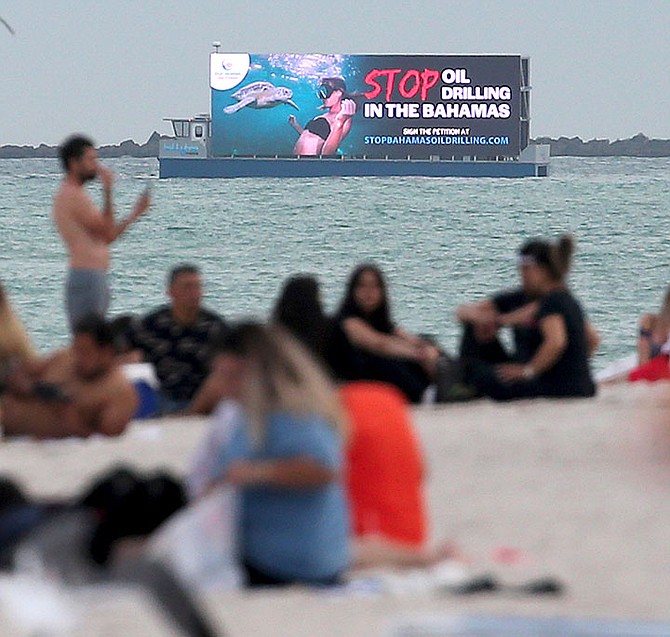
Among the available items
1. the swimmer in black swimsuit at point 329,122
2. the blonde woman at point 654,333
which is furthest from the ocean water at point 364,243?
the blonde woman at point 654,333

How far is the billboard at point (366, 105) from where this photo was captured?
6275 centimetres

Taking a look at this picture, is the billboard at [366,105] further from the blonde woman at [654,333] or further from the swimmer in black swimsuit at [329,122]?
the blonde woman at [654,333]

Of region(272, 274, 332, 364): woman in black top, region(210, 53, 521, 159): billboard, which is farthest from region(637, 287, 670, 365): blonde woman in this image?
region(210, 53, 521, 159): billboard

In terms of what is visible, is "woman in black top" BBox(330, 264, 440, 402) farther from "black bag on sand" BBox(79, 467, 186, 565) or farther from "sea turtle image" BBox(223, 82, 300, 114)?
"sea turtle image" BBox(223, 82, 300, 114)

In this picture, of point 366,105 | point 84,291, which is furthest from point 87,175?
point 366,105

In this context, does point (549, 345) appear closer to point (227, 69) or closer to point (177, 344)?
point (177, 344)

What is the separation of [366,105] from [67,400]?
58.4 m

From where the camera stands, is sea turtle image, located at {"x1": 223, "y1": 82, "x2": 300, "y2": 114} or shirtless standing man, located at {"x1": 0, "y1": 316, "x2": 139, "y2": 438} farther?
sea turtle image, located at {"x1": 223, "y1": 82, "x2": 300, "y2": 114}

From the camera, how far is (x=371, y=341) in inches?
289

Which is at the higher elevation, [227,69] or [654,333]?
[227,69]

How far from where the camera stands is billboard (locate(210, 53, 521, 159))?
6275 centimetres

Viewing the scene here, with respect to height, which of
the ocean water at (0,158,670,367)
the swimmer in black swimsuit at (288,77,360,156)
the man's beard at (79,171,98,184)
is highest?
the swimmer in black swimsuit at (288,77,360,156)

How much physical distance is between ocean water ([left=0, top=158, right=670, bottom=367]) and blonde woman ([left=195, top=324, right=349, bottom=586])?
11.6 m

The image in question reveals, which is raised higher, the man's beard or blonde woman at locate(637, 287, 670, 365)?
the man's beard
